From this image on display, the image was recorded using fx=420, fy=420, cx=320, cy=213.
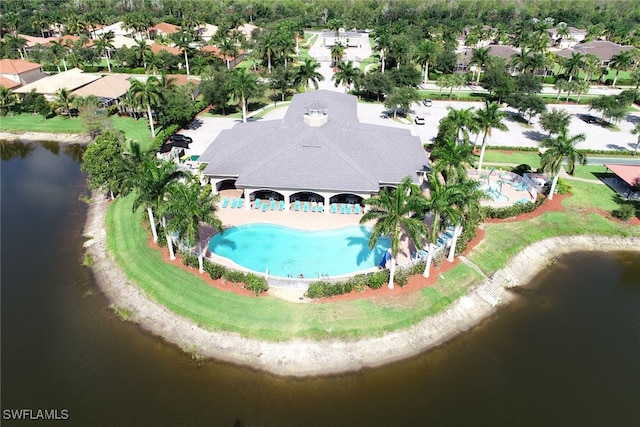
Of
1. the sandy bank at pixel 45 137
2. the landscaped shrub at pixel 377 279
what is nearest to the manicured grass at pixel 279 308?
the landscaped shrub at pixel 377 279

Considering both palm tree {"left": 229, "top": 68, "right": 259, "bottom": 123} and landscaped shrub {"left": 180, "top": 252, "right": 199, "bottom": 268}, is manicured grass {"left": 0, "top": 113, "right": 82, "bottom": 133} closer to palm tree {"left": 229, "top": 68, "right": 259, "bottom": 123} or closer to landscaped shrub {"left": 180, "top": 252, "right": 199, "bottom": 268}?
palm tree {"left": 229, "top": 68, "right": 259, "bottom": 123}

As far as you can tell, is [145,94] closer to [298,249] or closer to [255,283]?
[298,249]

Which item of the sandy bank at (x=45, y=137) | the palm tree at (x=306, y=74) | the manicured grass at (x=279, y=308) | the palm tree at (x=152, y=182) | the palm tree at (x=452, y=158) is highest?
the palm tree at (x=306, y=74)

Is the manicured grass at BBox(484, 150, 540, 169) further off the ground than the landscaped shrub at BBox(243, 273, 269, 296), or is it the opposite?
the manicured grass at BBox(484, 150, 540, 169)

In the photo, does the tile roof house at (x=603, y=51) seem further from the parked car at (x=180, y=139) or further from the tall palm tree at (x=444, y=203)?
the parked car at (x=180, y=139)

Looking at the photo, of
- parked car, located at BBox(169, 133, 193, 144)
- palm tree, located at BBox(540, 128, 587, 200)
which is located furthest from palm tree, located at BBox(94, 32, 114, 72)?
palm tree, located at BBox(540, 128, 587, 200)

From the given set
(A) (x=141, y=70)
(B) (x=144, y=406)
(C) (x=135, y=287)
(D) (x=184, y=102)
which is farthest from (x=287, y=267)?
(A) (x=141, y=70)

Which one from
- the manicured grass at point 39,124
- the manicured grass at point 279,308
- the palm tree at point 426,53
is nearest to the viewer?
the manicured grass at point 279,308
